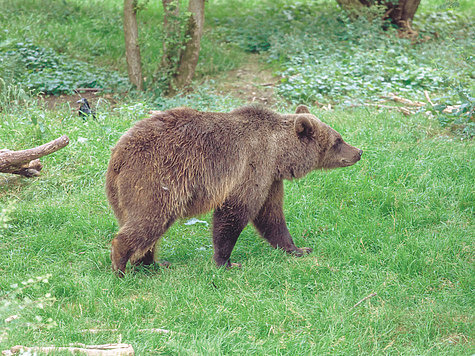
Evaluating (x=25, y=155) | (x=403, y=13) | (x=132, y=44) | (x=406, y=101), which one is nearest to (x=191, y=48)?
(x=132, y=44)

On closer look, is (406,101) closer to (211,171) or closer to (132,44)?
(132,44)

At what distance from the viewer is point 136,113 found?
313 inches

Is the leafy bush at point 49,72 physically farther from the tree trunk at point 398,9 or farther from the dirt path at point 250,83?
the tree trunk at point 398,9

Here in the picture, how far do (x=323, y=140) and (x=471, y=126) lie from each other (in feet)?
9.89

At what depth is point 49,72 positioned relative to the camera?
418 inches

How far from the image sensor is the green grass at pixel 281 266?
3.97m

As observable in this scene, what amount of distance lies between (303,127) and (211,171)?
107cm

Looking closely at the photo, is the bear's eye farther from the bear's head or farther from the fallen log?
the fallen log

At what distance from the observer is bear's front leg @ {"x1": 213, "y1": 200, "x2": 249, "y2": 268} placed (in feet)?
16.5

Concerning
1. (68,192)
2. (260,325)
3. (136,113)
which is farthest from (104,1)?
(260,325)

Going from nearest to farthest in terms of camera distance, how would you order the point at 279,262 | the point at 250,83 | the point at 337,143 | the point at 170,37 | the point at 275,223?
1. the point at 279,262
2. the point at 275,223
3. the point at 337,143
4. the point at 170,37
5. the point at 250,83

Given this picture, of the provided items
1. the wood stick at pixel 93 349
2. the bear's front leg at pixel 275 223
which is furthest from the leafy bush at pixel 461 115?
the wood stick at pixel 93 349

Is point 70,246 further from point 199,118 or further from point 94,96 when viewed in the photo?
point 94,96

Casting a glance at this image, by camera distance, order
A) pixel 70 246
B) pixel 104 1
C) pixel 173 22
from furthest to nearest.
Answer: pixel 104 1, pixel 173 22, pixel 70 246
